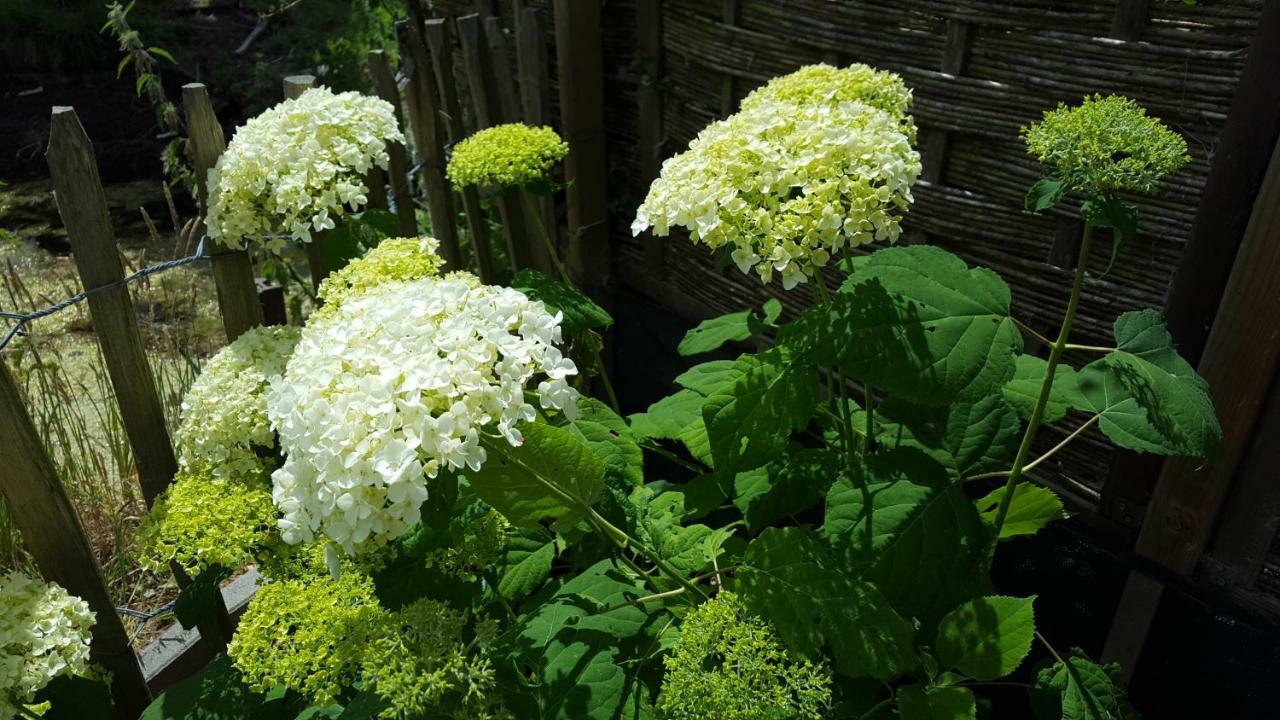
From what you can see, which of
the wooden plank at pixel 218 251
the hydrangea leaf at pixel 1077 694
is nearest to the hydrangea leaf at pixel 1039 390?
the hydrangea leaf at pixel 1077 694

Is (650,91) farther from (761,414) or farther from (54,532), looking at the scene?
(54,532)

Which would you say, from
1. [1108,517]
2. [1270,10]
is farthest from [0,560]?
[1270,10]

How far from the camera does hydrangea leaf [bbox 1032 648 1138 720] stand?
6.37ft

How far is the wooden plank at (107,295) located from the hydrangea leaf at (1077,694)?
2339 mm

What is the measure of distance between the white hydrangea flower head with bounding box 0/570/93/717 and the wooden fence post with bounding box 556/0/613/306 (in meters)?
2.60

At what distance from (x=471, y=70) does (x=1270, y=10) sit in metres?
2.82

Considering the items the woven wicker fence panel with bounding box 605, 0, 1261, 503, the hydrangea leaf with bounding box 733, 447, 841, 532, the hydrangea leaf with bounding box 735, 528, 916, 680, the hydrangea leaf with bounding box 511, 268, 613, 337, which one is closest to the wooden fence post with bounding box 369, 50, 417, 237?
the hydrangea leaf with bounding box 511, 268, 613, 337

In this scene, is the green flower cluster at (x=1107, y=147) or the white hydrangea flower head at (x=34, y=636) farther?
the white hydrangea flower head at (x=34, y=636)

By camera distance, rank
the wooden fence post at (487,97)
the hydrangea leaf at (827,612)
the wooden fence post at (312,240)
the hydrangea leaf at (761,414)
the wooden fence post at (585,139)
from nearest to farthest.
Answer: the hydrangea leaf at (827,612) → the hydrangea leaf at (761,414) → the wooden fence post at (312,240) → the wooden fence post at (487,97) → the wooden fence post at (585,139)

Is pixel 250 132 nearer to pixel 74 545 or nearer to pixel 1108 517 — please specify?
pixel 74 545

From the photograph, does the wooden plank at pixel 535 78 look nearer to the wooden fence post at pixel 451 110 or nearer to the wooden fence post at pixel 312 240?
the wooden fence post at pixel 451 110

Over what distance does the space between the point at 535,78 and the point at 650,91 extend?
0.60m

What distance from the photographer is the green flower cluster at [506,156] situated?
98.7 inches

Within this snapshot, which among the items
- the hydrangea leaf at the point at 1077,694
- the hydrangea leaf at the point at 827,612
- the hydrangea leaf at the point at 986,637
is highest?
the hydrangea leaf at the point at 827,612
